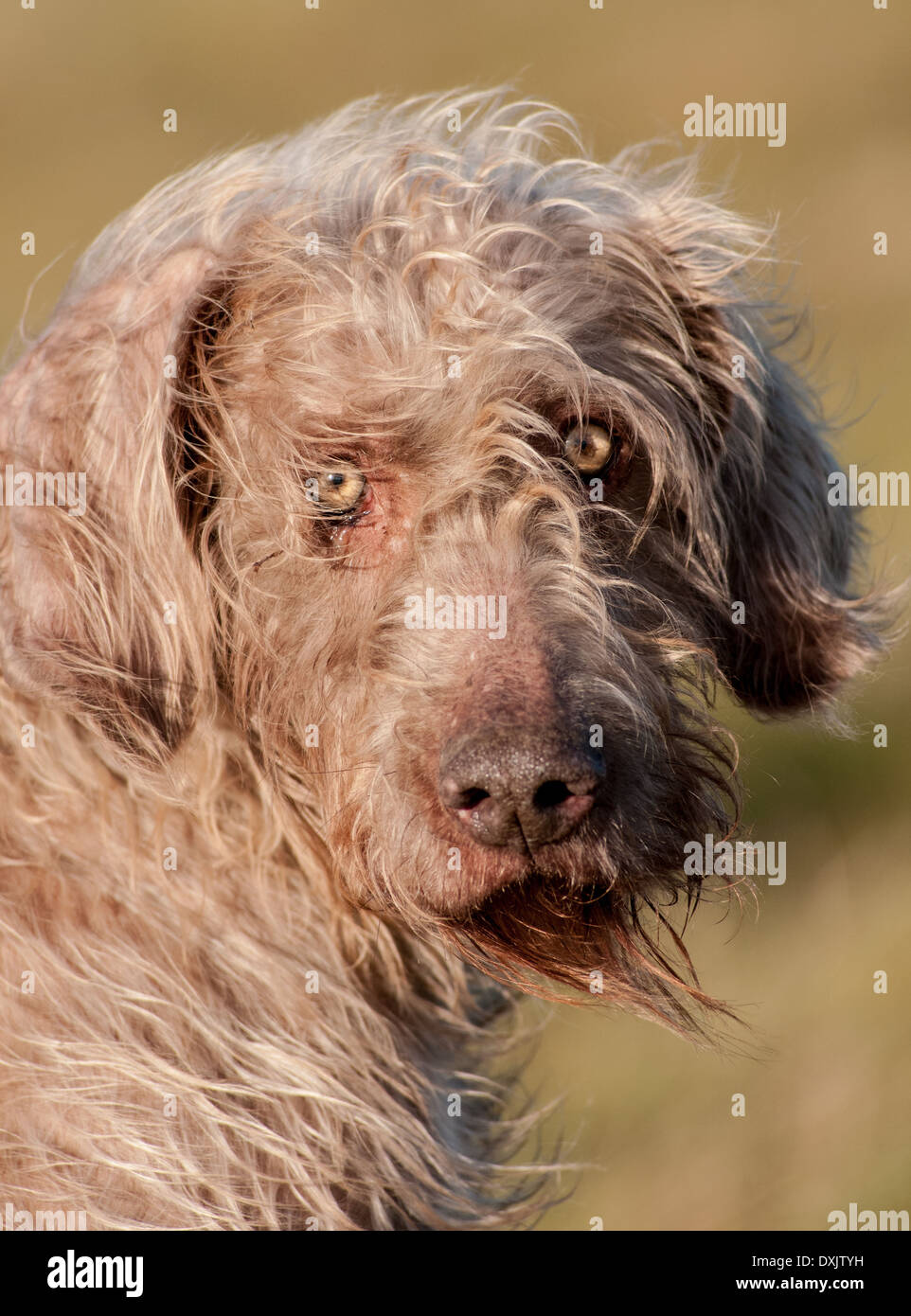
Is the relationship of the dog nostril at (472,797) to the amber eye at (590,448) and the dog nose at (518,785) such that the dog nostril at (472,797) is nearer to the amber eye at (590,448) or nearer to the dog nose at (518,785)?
the dog nose at (518,785)

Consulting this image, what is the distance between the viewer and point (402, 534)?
2799 mm

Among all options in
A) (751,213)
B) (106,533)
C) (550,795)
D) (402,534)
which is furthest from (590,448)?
(751,213)

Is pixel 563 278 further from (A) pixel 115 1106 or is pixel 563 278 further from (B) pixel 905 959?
(B) pixel 905 959

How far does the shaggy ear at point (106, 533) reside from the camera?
8.92 feet

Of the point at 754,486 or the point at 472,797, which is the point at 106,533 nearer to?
the point at 472,797

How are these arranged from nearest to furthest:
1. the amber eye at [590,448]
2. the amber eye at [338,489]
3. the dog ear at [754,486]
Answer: the amber eye at [338,489]
the amber eye at [590,448]
the dog ear at [754,486]

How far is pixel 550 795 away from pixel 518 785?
8 cm

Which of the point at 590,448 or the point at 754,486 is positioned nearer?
the point at 590,448

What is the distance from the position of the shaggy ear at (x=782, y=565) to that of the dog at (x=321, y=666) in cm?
30

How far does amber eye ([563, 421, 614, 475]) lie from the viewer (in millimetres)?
2914

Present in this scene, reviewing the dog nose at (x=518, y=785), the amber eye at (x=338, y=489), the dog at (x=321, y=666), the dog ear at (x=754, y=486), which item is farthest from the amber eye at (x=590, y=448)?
the dog nose at (x=518, y=785)
